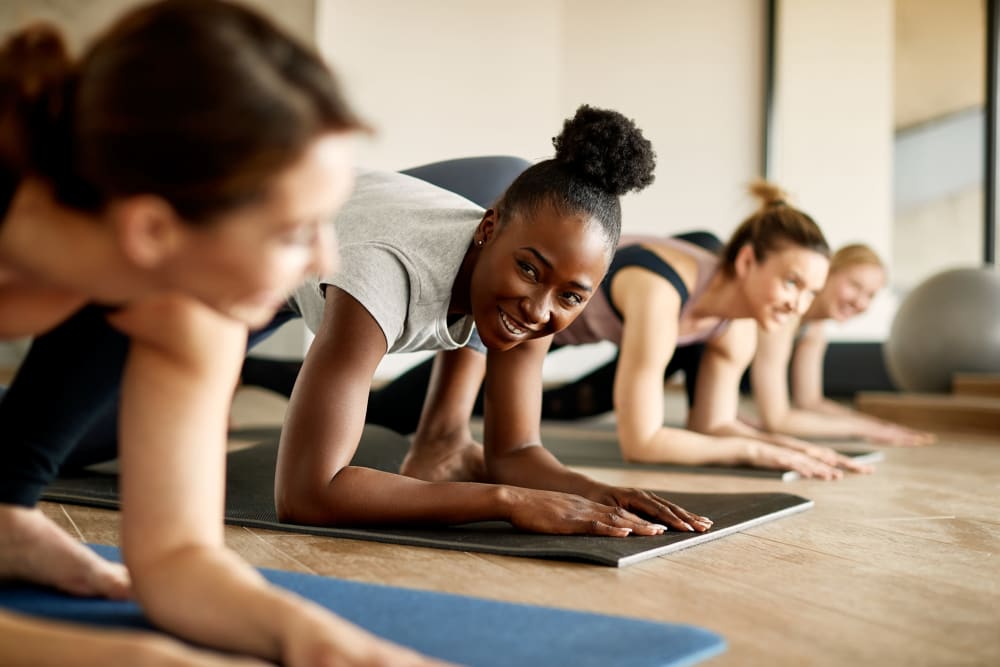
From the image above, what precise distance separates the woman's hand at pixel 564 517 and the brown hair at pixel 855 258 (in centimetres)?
206

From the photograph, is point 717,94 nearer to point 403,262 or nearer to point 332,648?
point 403,262

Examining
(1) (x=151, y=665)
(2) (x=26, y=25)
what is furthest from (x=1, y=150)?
(1) (x=151, y=665)

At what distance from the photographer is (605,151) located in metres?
1.58

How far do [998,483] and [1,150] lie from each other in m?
2.33

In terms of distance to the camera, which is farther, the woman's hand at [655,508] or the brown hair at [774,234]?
the brown hair at [774,234]

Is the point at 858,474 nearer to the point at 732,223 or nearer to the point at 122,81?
the point at 122,81

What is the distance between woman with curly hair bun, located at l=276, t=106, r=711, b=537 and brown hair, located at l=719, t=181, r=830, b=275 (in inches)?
38.5

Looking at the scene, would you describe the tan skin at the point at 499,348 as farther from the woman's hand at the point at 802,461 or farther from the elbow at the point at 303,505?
the woman's hand at the point at 802,461

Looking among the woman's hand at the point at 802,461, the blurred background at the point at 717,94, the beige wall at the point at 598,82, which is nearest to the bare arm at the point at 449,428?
the woman's hand at the point at 802,461

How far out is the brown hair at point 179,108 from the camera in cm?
72

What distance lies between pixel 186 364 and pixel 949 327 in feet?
12.9

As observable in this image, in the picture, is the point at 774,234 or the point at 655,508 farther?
the point at 774,234

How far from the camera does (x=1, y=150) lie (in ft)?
2.64

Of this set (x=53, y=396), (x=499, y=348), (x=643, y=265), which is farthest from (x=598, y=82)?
(x=53, y=396)
